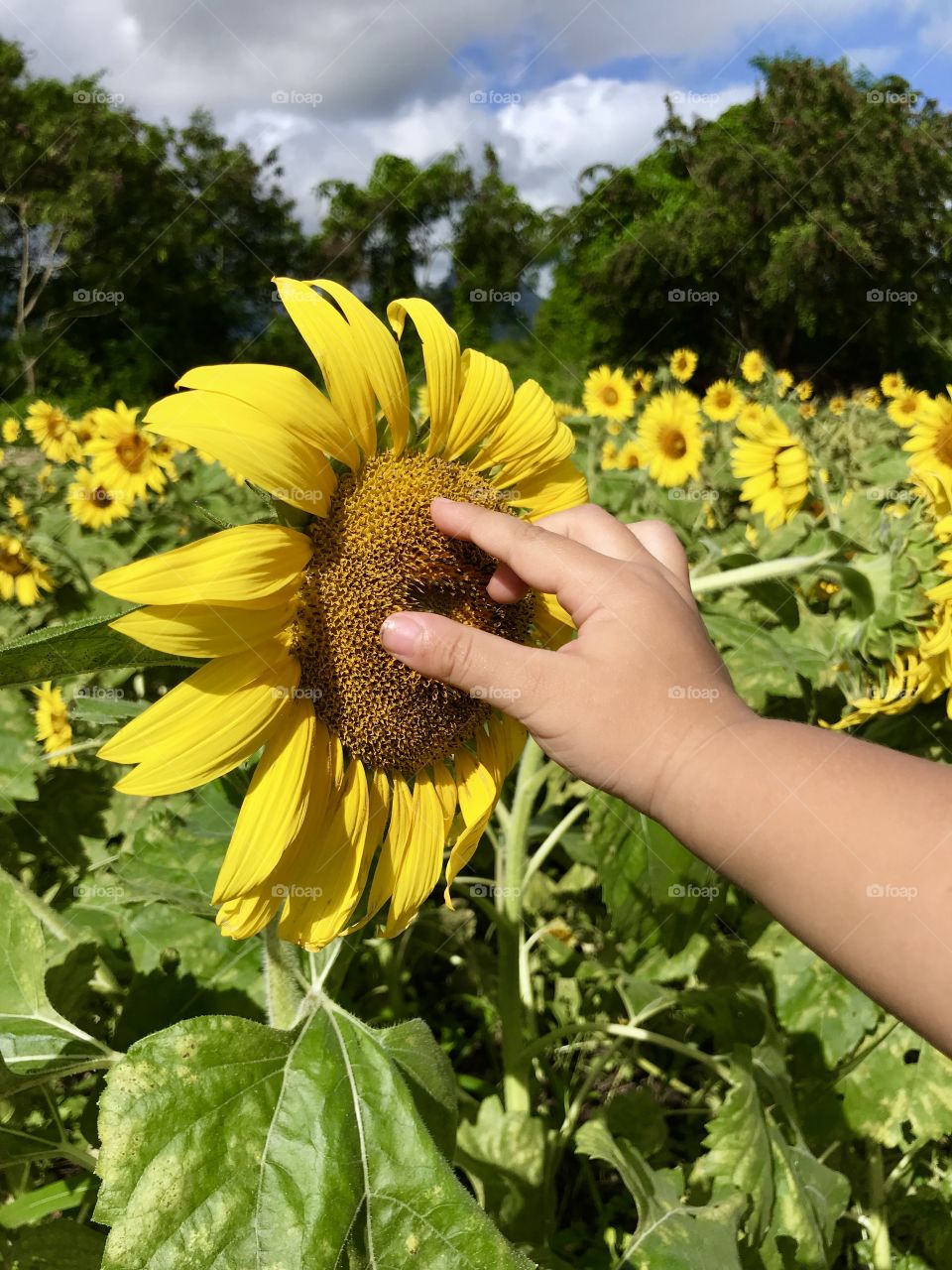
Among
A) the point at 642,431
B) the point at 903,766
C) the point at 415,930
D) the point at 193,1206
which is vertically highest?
the point at 642,431

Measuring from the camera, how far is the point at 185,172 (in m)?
20.0

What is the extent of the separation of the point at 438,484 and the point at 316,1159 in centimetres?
88

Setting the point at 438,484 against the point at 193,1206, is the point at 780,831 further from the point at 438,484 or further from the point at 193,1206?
the point at 193,1206

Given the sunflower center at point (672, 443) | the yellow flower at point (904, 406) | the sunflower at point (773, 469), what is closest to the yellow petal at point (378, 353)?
the sunflower at point (773, 469)

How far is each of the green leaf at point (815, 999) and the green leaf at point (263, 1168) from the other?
126 cm

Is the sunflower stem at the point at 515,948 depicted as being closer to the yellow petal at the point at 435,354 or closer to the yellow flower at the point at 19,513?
the yellow petal at the point at 435,354

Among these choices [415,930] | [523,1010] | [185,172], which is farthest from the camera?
[185,172]

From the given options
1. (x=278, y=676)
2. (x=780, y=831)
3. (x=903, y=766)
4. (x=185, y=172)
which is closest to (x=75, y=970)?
(x=278, y=676)

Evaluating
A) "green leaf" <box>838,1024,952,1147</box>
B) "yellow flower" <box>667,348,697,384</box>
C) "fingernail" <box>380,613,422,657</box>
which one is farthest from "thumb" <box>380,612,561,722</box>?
"yellow flower" <box>667,348,697,384</box>

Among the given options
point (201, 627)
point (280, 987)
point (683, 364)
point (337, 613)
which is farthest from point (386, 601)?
point (683, 364)

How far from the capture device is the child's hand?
1069 millimetres

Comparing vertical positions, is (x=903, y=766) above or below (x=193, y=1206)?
above

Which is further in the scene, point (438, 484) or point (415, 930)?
point (415, 930)

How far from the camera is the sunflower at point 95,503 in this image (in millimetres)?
4154
